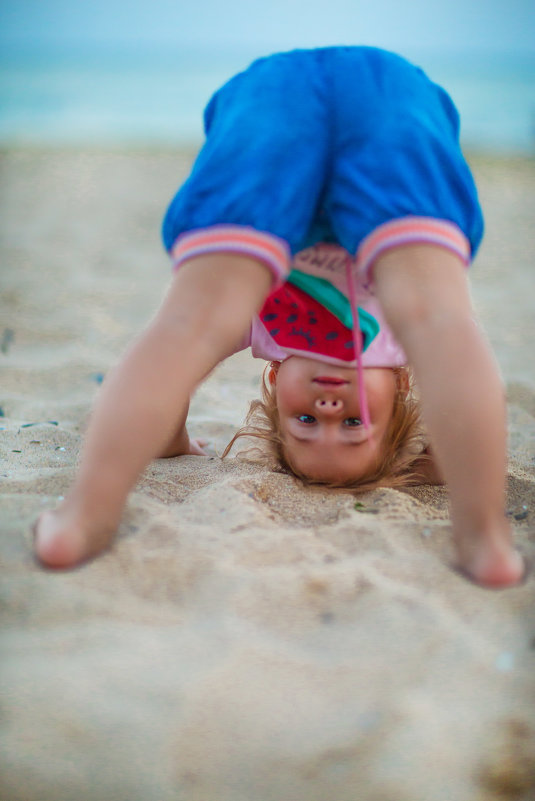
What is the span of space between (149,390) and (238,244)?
12.4 inches

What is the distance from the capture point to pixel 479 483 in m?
1.34

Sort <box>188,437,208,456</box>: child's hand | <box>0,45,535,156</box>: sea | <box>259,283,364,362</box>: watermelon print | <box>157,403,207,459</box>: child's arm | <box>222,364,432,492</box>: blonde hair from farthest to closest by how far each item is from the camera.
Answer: <box>0,45,535,156</box>: sea, <box>188,437,208,456</box>: child's hand, <box>157,403,207,459</box>: child's arm, <box>222,364,432,492</box>: blonde hair, <box>259,283,364,362</box>: watermelon print

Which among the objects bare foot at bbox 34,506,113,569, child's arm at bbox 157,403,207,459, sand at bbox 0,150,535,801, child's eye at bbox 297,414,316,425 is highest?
bare foot at bbox 34,506,113,569

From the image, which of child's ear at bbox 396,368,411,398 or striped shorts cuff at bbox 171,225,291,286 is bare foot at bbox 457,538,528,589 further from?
child's ear at bbox 396,368,411,398

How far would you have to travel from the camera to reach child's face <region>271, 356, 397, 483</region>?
6.65 feet

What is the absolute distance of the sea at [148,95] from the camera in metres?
10.7

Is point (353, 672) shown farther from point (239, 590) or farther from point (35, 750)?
point (35, 750)

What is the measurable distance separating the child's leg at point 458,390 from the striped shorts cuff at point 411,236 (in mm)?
13

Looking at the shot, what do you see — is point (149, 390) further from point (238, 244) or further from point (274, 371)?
point (274, 371)

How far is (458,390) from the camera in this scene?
1341 millimetres

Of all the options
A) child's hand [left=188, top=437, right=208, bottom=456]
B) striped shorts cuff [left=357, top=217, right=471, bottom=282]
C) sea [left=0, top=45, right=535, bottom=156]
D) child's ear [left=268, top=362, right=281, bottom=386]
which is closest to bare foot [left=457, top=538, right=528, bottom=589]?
striped shorts cuff [left=357, top=217, right=471, bottom=282]

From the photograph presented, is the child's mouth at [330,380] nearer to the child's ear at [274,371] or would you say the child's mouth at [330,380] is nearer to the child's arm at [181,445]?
the child's ear at [274,371]

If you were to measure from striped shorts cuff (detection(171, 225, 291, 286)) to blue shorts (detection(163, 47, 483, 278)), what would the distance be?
0.4 inches

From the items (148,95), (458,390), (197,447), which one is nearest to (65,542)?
(458,390)
